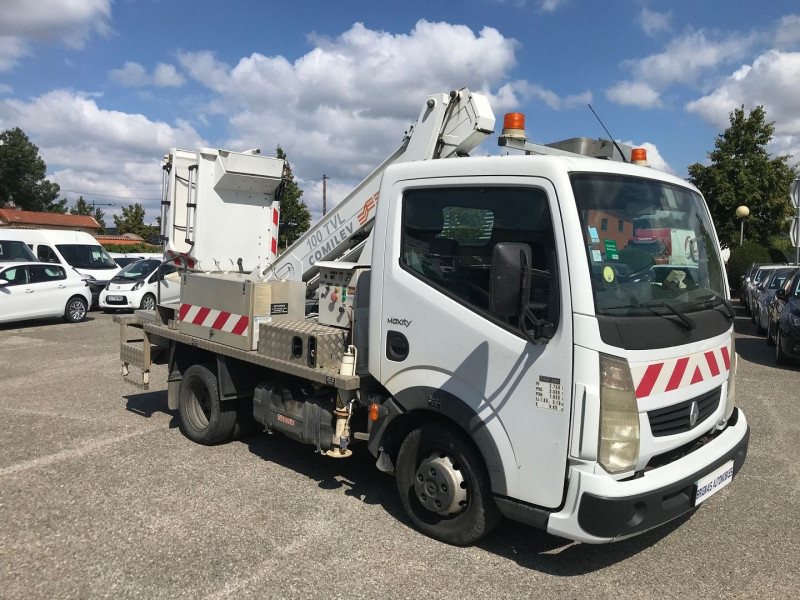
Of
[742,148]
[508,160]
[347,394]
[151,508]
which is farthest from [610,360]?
[742,148]

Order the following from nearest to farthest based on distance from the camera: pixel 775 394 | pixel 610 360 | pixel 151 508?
pixel 610 360 → pixel 151 508 → pixel 775 394

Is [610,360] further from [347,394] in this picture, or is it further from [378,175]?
[378,175]

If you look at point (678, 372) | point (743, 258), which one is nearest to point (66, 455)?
point (678, 372)

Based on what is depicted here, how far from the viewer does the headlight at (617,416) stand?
10.5 feet

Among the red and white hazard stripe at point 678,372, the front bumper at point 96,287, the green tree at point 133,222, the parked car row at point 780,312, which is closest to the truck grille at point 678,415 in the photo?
the red and white hazard stripe at point 678,372

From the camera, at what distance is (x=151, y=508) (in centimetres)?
452

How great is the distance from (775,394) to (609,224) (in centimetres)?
651

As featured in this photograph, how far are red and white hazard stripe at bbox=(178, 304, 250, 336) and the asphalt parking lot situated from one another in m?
1.20

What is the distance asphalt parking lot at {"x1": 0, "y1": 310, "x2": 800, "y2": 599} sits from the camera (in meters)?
3.55

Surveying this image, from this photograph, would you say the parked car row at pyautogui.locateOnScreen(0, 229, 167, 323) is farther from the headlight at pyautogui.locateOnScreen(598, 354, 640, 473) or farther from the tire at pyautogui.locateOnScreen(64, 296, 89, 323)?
the headlight at pyautogui.locateOnScreen(598, 354, 640, 473)

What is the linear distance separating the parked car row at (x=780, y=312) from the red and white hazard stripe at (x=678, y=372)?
726 centimetres

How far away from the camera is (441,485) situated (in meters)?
3.88

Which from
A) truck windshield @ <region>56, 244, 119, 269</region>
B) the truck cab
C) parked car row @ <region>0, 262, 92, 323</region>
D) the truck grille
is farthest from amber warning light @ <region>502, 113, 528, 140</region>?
truck windshield @ <region>56, 244, 119, 269</region>

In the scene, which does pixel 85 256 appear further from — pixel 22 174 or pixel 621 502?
pixel 22 174
